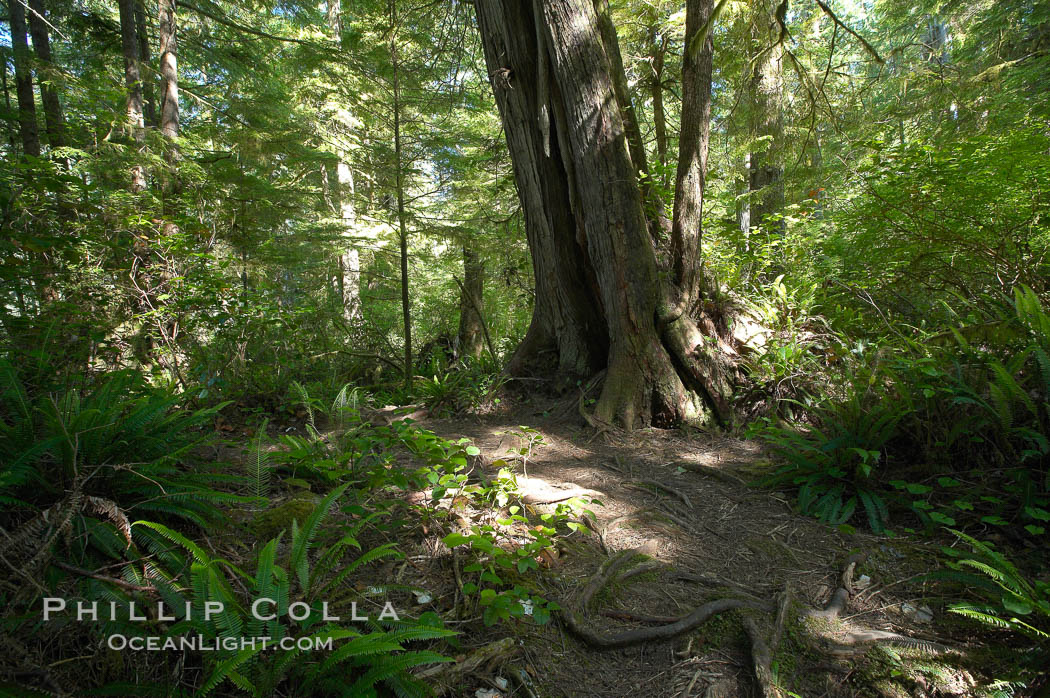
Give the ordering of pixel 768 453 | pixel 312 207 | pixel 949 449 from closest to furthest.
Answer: pixel 949 449
pixel 768 453
pixel 312 207

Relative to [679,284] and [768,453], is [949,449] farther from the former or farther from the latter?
[679,284]

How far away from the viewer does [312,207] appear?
456 inches

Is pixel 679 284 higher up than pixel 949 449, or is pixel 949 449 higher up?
pixel 679 284

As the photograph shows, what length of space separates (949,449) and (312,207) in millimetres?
12324

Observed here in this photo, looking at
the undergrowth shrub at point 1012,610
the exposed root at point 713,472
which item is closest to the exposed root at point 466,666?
the undergrowth shrub at point 1012,610

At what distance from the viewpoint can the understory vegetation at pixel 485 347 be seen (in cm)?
163

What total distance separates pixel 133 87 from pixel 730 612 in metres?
8.96

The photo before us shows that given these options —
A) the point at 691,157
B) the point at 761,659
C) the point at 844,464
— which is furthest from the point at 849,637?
the point at 691,157

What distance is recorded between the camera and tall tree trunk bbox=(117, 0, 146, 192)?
6.03m

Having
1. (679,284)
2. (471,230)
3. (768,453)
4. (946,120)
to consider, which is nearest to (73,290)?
(471,230)

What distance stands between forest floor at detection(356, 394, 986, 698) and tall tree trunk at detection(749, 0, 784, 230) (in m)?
3.90

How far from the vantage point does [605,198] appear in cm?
458

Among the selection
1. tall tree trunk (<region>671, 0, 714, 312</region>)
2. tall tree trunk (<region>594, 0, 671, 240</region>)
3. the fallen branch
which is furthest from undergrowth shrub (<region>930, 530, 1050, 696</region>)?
tall tree trunk (<region>594, 0, 671, 240</region>)

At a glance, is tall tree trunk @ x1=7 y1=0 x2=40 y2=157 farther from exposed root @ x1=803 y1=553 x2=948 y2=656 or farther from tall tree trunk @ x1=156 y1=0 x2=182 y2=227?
exposed root @ x1=803 y1=553 x2=948 y2=656
